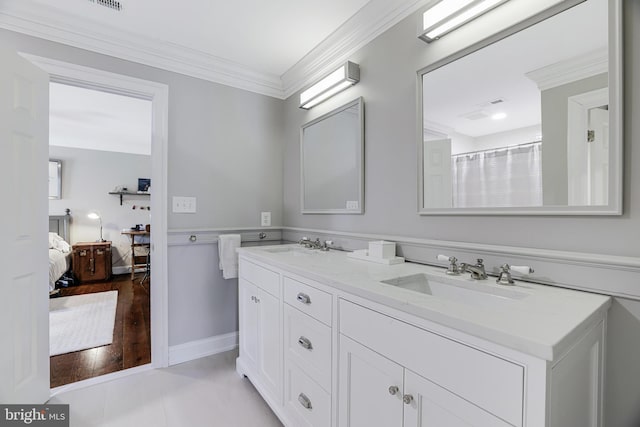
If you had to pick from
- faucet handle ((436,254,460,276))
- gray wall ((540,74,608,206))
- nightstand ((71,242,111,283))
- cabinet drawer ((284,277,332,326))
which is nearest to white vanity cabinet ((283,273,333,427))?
cabinet drawer ((284,277,332,326))

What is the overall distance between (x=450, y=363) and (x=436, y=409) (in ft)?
0.47

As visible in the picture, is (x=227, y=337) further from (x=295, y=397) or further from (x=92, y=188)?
(x=92, y=188)

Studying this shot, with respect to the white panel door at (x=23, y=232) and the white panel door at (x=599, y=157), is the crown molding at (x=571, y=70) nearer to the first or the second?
the white panel door at (x=599, y=157)

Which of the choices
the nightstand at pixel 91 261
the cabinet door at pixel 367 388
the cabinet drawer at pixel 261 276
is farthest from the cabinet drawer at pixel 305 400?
the nightstand at pixel 91 261

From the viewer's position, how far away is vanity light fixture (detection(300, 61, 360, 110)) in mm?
1830

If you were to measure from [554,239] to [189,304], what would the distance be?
7.49ft

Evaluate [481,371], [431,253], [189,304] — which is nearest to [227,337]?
[189,304]

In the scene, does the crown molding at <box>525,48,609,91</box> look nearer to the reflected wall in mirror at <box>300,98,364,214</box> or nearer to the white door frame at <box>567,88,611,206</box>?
the white door frame at <box>567,88,611,206</box>

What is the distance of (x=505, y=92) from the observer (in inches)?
46.4

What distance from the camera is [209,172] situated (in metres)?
2.34

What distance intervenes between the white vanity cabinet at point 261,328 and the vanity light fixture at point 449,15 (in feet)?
4.60

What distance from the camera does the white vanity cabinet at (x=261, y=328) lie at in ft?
5.11

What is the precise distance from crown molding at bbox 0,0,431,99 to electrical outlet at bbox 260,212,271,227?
1.07 metres

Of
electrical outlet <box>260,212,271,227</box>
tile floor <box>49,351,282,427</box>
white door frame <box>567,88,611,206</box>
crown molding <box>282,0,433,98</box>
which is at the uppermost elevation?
crown molding <box>282,0,433,98</box>
